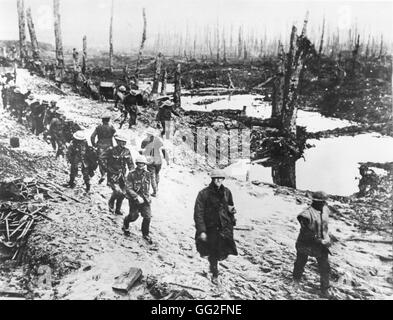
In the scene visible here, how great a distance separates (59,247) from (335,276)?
181 inches

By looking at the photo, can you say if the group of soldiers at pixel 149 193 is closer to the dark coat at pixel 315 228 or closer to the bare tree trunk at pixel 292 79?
the dark coat at pixel 315 228

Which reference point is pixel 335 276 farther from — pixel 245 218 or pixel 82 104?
pixel 82 104

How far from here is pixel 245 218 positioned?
745 centimetres

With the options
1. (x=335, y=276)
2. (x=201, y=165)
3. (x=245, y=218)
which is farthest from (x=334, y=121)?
(x=335, y=276)

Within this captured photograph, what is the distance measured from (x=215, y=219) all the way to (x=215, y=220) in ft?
0.05

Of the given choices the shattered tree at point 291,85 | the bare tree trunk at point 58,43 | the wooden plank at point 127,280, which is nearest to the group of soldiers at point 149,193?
the wooden plank at point 127,280

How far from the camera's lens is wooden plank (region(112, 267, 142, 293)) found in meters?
5.74

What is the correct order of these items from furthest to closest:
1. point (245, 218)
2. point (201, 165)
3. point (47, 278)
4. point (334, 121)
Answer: point (334, 121)
point (201, 165)
point (245, 218)
point (47, 278)

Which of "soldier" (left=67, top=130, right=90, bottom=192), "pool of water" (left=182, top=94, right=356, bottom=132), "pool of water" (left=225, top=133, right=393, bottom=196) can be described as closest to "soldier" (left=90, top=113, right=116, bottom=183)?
"soldier" (left=67, top=130, right=90, bottom=192)

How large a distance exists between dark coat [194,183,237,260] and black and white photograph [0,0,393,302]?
0.02m

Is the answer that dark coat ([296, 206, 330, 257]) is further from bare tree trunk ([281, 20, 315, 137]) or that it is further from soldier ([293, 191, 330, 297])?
bare tree trunk ([281, 20, 315, 137])

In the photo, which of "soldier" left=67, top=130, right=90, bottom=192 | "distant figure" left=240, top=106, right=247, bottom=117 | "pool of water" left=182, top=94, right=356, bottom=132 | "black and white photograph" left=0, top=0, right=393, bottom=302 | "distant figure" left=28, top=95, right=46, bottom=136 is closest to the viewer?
"black and white photograph" left=0, top=0, right=393, bottom=302

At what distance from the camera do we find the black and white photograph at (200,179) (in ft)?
19.5
